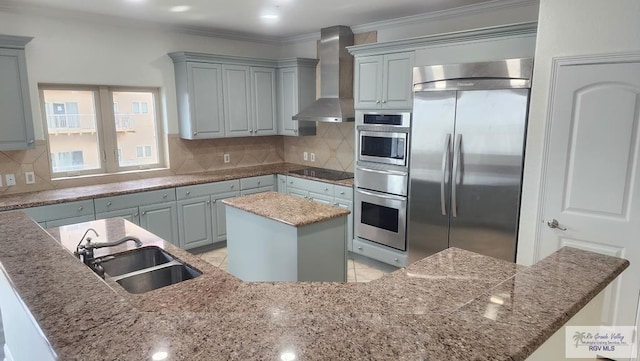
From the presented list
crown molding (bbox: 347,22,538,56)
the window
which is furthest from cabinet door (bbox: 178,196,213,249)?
crown molding (bbox: 347,22,538,56)

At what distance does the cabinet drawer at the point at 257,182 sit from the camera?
4.90 metres

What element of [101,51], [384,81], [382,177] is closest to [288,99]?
[384,81]

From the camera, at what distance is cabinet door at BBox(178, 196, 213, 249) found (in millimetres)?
4480

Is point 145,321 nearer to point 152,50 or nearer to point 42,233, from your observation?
point 42,233

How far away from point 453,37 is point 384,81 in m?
0.79

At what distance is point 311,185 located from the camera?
4742mm

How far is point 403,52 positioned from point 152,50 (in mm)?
2813

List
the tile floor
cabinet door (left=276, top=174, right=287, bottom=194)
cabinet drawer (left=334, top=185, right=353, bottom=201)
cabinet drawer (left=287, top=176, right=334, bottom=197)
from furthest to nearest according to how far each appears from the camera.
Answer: cabinet door (left=276, top=174, right=287, bottom=194), cabinet drawer (left=287, top=176, right=334, bottom=197), cabinet drawer (left=334, top=185, right=353, bottom=201), the tile floor

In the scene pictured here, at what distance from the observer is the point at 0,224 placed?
2104mm

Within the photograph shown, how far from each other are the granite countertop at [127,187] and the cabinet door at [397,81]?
40.7 inches

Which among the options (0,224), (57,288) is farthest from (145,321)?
(0,224)

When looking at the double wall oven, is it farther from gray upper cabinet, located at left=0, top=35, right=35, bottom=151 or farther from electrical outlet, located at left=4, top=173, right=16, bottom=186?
electrical outlet, located at left=4, top=173, right=16, bottom=186

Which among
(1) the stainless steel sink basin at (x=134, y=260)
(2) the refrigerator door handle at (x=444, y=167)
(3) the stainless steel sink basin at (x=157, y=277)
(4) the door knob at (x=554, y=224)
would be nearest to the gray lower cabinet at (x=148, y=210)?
(1) the stainless steel sink basin at (x=134, y=260)

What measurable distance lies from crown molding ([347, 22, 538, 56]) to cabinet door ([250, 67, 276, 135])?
1479 millimetres
